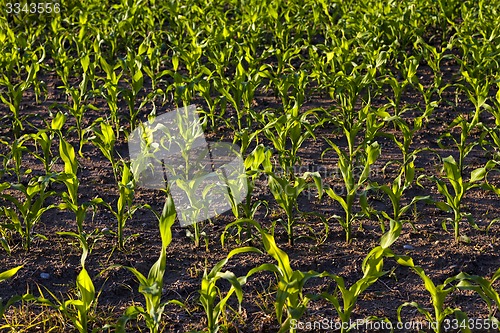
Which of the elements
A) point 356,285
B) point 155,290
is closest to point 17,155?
point 155,290

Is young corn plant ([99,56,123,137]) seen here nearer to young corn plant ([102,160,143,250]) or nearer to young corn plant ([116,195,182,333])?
young corn plant ([102,160,143,250])

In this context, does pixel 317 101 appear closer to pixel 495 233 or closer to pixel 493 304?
pixel 495 233

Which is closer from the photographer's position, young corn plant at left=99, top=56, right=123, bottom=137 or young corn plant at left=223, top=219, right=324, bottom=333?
young corn plant at left=223, top=219, right=324, bottom=333

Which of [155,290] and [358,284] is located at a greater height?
[155,290]

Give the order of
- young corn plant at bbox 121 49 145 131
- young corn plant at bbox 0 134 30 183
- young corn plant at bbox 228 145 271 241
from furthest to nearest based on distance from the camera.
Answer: young corn plant at bbox 121 49 145 131
young corn plant at bbox 0 134 30 183
young corn plant at bbox 228 145 271 241

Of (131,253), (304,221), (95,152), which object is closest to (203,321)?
(131,253)

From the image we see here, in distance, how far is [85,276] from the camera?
2.90 metres

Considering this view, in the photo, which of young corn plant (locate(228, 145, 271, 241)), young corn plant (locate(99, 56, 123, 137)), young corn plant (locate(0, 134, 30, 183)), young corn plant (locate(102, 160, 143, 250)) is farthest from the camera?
young corn plant (locate(99, 56, 123, 137))

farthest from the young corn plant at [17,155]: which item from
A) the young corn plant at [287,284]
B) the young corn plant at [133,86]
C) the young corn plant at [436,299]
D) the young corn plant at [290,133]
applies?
the young corn plant at [436,299]

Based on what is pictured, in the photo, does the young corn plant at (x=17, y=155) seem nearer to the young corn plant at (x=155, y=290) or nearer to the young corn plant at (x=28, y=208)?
the young corn plant at (x=28, y=208)

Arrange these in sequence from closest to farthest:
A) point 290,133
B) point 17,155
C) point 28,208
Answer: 1. point 28,208
2. point 17,155
3. point 290,133

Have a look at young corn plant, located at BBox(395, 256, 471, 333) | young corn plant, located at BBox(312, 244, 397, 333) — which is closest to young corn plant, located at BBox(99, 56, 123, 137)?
young corn plant, located at BBox(312, 244, 397, 333)

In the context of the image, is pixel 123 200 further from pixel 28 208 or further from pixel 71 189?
pixel 28 208

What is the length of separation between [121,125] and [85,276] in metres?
2.55
